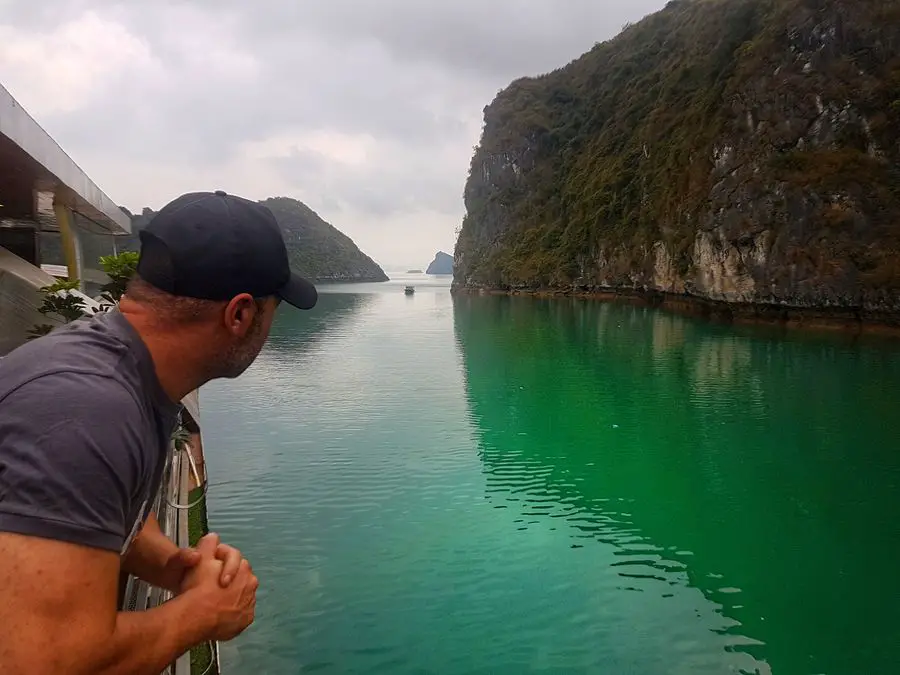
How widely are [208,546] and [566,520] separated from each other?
901 centimetres

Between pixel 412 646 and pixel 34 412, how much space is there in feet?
21.1

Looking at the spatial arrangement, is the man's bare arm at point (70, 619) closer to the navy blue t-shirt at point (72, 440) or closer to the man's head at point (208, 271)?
the navy blue t-shirt at point (72, 440)

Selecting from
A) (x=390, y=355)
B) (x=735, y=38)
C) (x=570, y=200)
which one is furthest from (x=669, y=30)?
(x=390, y=355)

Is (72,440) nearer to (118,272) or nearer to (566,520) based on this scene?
(118,272)

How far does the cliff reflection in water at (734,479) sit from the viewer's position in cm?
→ 734

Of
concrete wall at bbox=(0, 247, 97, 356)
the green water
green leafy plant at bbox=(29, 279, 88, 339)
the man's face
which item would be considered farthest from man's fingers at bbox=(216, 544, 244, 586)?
concrete wall at bbox=(0, 247, 97, 356)

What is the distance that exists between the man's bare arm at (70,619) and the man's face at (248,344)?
53cm

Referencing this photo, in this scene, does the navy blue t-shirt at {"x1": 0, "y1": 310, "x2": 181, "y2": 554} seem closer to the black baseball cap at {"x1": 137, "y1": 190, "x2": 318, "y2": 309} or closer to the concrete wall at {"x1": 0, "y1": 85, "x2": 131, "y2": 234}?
the black baseball cap at {"x1": 137, "y1": 190, "x2": 318, "y2": 309}

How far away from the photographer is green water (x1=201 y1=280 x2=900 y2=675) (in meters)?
6.69

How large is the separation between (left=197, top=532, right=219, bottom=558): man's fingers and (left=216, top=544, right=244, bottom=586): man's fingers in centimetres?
1

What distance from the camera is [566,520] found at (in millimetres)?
9930

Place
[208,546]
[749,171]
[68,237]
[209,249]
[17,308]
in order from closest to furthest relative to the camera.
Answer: [209,249]
[208,546]
[17,308]
[68,237]
[749,171]

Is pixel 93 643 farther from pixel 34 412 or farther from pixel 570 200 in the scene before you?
pixel 570 200

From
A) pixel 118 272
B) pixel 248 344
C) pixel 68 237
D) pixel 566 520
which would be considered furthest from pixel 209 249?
pixel 68 237
